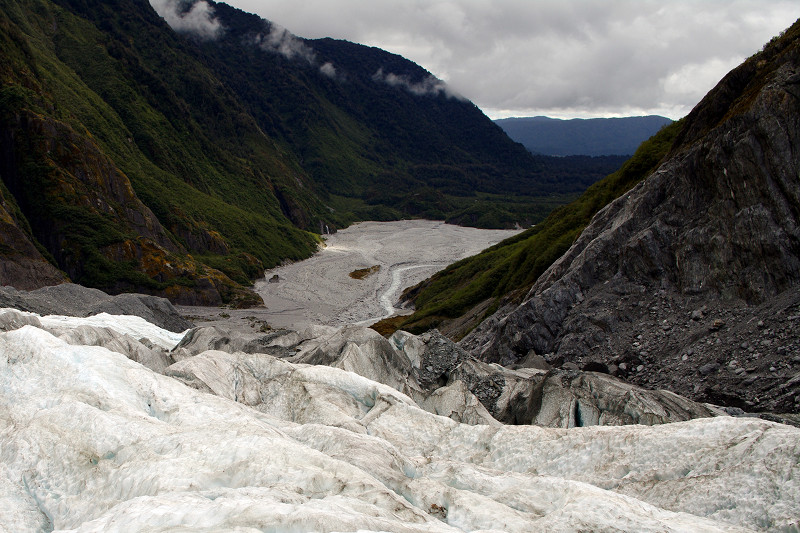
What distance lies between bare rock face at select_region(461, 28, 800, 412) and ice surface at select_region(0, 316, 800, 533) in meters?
13.3

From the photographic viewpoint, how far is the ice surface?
12523 millimetres

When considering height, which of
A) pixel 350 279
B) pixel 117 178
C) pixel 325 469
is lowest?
pixel 350 279

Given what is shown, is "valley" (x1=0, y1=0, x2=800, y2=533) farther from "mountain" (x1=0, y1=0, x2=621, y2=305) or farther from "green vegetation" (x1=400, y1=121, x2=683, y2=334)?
"mountain" (x1=0, y1=0, x2=621, y2=305)

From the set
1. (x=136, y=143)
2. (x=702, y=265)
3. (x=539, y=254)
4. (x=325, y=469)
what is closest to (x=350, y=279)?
(x=539, y=254)

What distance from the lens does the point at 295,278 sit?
119m

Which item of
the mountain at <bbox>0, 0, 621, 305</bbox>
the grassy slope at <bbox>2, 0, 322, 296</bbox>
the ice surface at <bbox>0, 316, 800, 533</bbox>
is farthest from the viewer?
the grassy slope at <bbox>2, 0, 322, 296</bbox>

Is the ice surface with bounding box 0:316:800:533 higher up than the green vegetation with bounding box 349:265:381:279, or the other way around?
the ice surface with bounding box 0:316:800:533

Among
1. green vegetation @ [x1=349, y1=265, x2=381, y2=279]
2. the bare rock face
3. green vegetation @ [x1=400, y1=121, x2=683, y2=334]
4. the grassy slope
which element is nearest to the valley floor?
green vegetation @ [x1=349, y1=265, x2=381, y2=279]

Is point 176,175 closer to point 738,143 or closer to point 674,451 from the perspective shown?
point 738,143

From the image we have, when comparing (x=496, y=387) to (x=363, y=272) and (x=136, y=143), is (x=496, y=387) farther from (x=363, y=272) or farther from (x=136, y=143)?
(x=136, y=143)

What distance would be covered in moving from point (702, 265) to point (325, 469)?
103 ft

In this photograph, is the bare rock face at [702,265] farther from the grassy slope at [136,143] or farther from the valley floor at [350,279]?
the grassy slope at [136,143]

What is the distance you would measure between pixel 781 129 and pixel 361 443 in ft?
113

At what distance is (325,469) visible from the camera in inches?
581
